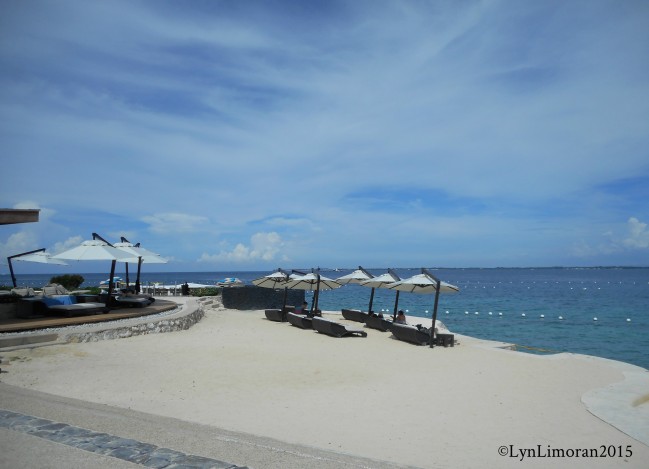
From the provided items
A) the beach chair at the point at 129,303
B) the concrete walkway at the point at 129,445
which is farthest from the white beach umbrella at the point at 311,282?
the concrete walkway at the point at 129,445

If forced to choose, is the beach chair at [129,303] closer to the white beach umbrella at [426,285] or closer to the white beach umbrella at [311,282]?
the white beach umbrella at [311,282]

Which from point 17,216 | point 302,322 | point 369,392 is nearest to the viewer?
point 369,392

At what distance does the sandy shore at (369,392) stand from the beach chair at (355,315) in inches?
235

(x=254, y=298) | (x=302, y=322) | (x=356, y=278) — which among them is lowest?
(x=302, y=322)

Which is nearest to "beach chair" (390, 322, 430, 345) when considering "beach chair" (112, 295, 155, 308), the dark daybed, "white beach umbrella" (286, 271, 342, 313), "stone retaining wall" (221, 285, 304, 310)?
"white beach umbrella" (286, 271, 342, 313)

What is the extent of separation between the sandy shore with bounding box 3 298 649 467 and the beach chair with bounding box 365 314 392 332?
386 centimetres

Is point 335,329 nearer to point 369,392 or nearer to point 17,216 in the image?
point 369,392

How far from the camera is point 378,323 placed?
57.5 ft

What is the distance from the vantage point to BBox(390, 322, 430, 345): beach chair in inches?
567

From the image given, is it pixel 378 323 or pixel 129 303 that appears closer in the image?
pixel 129 303

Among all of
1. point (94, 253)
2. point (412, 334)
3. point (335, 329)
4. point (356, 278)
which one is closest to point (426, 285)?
point (412, 334)

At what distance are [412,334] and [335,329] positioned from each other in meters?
2.41

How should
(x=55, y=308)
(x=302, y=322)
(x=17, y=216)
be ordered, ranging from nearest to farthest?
1. (x=17, y=216)
2. (x=55, y=308)
3. (x=302, y=322)

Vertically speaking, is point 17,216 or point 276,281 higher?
point 17,216
